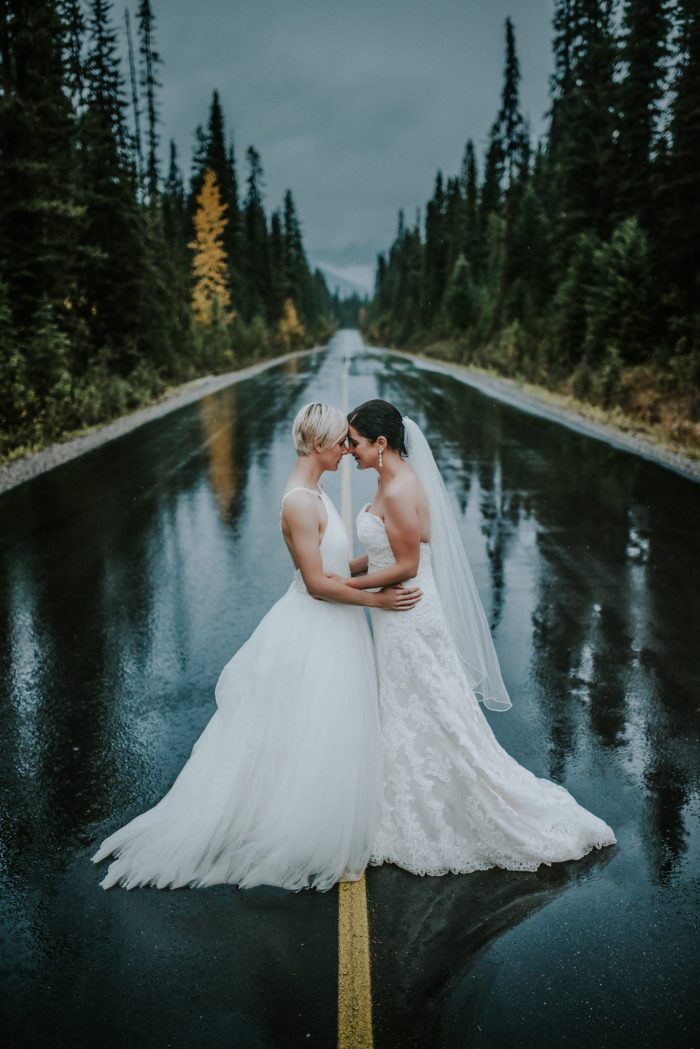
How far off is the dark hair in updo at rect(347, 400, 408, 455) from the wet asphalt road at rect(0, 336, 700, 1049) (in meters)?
1.99

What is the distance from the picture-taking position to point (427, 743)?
12.6 ft

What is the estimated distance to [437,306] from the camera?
72.2m

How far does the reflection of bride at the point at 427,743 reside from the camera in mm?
3684

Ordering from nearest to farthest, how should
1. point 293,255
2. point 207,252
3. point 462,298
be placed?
point 207,252
point 462,298
point 293,255

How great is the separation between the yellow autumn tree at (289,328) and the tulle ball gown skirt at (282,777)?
66332 millimetres

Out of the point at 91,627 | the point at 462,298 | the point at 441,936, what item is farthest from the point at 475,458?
the point at 462,298

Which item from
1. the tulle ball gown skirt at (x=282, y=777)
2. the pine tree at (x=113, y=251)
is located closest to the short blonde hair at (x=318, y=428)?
the tulle ball gown skirt at (x=282, y=777)

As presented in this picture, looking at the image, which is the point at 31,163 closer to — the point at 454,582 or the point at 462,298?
the point at 454,582

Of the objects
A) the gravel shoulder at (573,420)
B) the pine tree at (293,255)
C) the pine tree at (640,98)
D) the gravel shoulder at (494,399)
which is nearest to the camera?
the gravel shoulder at (494,399)

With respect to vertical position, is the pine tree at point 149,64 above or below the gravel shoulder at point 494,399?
above

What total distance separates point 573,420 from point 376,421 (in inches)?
663

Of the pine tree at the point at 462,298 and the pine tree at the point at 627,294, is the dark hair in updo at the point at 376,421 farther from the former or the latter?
the pine tree at the point at 462,298

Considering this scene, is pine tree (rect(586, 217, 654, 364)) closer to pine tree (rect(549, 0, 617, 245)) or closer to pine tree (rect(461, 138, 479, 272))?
pine tree (rect(549, 0, 617, 245))

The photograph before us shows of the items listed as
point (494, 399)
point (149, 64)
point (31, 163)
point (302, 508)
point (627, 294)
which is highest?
point (149, 64)
